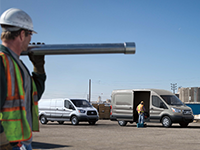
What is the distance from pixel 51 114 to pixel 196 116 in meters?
11.4

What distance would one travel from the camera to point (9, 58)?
1925 millimetres

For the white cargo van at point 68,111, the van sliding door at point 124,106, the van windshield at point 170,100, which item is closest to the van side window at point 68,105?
the white cargo van at point 68,111

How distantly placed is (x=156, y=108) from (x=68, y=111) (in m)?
6.01

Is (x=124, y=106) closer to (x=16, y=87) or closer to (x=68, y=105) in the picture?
(x=68, y=105)

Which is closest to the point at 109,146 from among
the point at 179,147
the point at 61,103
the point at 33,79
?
the point at 179,147

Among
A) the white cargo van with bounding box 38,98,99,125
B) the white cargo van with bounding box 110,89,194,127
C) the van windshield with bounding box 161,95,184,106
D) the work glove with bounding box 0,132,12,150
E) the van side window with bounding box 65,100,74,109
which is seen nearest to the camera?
the work glove with bounding box 0,132,12,150

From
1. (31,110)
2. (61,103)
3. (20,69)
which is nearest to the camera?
(20,69)

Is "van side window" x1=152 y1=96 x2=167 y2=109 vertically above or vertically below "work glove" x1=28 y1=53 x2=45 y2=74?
below

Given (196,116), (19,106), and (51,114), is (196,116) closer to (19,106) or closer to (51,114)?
(51,114)

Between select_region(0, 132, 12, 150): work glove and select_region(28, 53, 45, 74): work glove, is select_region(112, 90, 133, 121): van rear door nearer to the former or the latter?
select_region(28, 53, 45, 74): work glove

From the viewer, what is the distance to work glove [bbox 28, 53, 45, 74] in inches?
90.7

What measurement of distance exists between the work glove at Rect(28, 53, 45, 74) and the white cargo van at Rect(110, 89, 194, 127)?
16978 mm

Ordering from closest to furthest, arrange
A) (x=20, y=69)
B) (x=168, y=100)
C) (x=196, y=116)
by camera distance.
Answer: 1. (x=20, y=69)
2. (x=168, y=100)
3. (x=196, y=116)

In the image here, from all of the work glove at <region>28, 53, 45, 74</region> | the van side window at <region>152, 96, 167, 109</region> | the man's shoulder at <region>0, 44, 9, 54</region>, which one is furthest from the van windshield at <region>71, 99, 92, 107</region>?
the man's shoulder at <region>0, 44, 9, 54</region>
